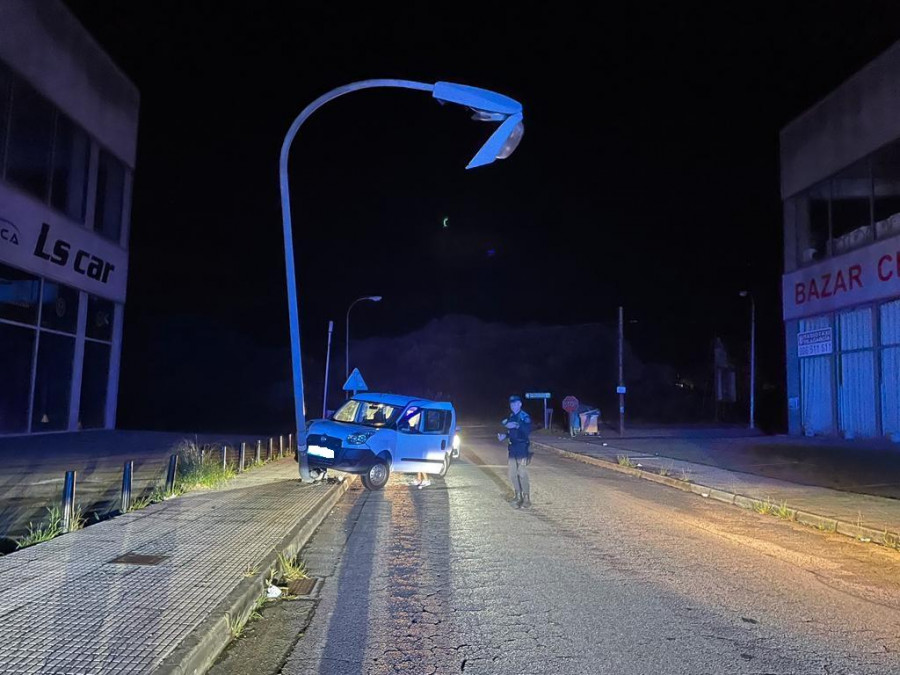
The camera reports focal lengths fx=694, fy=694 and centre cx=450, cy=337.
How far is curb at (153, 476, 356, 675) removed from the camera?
13.4ft

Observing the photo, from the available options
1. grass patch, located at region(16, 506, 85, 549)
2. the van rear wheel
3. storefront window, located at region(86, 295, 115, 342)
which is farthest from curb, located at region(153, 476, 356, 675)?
storefront window, located at region(86, 295, 115, 342)

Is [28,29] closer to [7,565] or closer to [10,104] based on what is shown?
[10,104]

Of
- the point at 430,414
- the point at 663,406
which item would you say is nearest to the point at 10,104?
the point at 430,414

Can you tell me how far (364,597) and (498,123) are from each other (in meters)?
7.87

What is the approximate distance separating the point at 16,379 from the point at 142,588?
67.2 ft

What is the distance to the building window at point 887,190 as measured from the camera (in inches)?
915

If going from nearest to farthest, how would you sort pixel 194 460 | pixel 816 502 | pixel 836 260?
1. pixel 816 502
2. pixel 194 460
3. pixel 836 260

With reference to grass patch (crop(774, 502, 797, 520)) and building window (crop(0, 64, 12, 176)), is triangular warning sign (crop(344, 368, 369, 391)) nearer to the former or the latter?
grass patch (crop(774, 502, 797, 520))

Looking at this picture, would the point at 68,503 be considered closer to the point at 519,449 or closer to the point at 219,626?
the point at 219,626

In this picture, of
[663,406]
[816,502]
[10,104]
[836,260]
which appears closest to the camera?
[816,502]

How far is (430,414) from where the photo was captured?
14344mm

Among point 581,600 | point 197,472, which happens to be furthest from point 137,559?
point 197,472

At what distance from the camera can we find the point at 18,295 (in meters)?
22.1

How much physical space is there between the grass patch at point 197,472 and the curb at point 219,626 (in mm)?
4892
